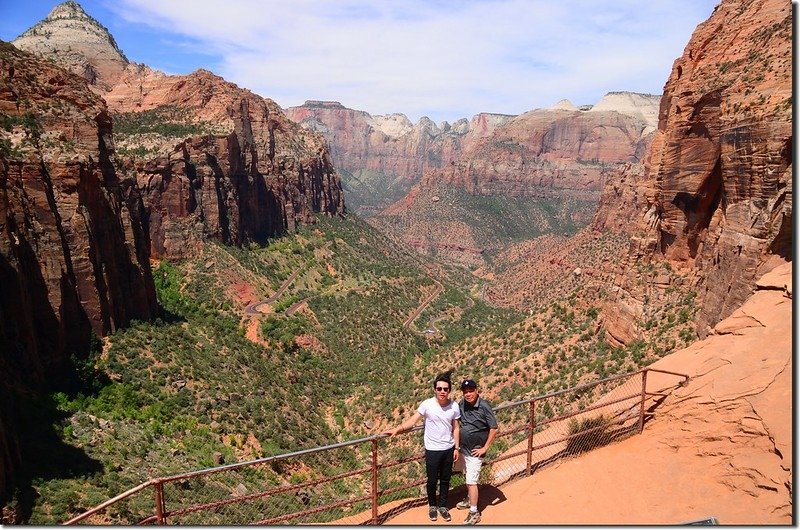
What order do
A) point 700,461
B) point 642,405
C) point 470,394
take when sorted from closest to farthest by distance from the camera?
point 470,394 → point 700,461 → point 642,405

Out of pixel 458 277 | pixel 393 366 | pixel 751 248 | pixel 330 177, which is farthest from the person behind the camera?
pixel 458 277

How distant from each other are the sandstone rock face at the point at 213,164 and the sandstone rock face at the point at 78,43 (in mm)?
5888

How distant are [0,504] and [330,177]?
92.1 m

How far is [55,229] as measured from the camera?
1189 inches

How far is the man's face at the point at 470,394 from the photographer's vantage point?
32.9 ft

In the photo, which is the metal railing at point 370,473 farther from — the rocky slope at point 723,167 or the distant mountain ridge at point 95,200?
the distant mountain ridge at point 95,200

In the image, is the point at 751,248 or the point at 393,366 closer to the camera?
the point at 751,248

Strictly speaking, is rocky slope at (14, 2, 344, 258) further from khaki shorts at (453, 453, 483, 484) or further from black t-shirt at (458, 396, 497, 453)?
khaki shorts at (453, 453, 483, 484)

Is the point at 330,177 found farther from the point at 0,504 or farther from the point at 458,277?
the point at 0,504

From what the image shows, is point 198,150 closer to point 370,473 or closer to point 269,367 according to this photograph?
point 269,367

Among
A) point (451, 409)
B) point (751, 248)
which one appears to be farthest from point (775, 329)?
point (451, 409)

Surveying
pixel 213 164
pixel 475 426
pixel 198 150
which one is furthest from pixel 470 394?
pixel 213 164

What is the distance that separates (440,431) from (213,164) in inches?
2513

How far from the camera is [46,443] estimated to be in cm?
2255
